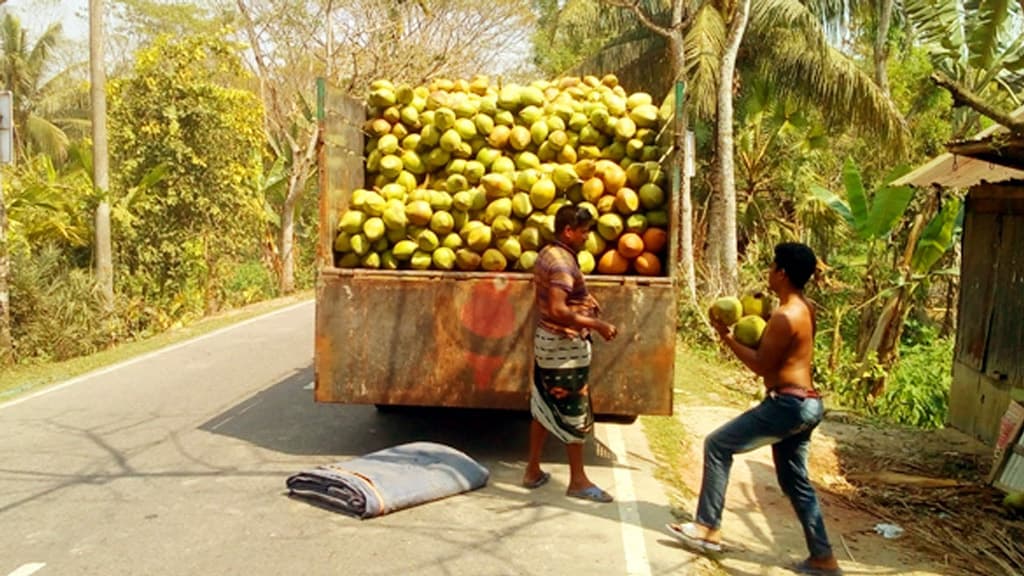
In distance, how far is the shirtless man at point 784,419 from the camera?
451 cm

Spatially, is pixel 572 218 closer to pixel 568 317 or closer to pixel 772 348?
pixel 568 317

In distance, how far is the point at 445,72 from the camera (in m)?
22.9

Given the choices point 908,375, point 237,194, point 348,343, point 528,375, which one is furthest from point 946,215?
point 237,194

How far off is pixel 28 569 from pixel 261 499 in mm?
1342

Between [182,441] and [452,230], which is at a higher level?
[452,230]

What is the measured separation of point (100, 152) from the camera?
42.7ft

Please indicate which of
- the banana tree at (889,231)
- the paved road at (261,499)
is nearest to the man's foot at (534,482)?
the paved road at (261,499)

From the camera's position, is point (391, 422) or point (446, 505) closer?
point (446, 505)

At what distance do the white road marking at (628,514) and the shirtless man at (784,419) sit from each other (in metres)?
0.24

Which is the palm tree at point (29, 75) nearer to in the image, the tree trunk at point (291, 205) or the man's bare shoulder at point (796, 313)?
the tree trunk at point (291, 205)

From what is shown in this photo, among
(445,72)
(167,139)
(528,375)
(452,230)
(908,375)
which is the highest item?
(445,72)

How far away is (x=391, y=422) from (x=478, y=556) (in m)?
2.89

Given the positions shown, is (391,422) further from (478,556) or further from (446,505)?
(478,556)

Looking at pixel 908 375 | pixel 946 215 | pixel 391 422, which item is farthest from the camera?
pixel 908 375
